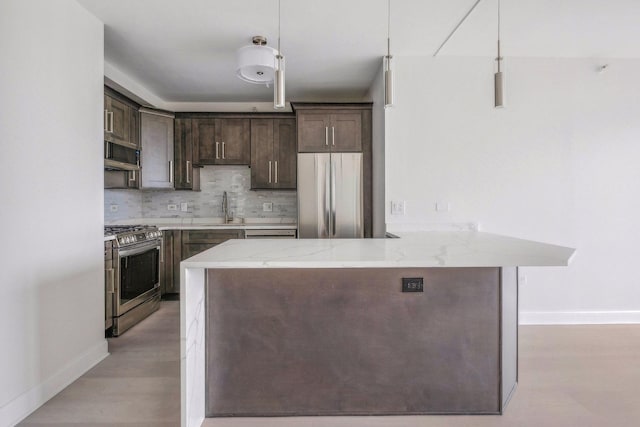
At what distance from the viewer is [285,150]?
4.34 metres

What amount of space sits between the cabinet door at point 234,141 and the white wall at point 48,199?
72.5 inches

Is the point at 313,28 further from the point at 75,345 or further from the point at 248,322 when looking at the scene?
the point at 75,345

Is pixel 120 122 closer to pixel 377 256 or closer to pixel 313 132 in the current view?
pixel 313 132

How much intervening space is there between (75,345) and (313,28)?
3.03 metres

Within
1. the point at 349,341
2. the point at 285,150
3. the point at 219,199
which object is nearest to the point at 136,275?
the point at 219,199

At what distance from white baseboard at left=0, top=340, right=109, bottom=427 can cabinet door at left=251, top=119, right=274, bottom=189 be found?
2557mm

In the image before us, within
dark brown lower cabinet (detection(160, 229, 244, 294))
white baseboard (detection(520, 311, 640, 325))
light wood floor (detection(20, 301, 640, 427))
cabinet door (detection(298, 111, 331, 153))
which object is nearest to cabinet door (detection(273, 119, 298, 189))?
cabinet door (detection(298, 111, 331, 153))

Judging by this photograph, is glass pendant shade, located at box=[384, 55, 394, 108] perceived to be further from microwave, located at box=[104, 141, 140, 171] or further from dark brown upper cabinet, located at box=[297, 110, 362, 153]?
microwave, located at box=[104, 141, 140, 171]

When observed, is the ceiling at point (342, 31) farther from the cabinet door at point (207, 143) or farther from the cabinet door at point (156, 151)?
the cabinet door at point (207, 143)

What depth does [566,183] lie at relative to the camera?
3.23m

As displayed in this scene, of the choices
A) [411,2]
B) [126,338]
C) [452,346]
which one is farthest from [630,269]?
[126,338]

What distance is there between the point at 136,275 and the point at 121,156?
4.17 ft

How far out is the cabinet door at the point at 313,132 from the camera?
12.4 ft

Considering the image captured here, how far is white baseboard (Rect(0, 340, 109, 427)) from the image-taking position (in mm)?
1739
